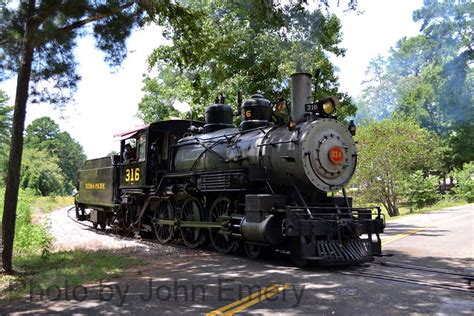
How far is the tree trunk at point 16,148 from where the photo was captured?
23.4 ft

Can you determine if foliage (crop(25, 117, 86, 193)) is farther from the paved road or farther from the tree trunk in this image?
the paved road

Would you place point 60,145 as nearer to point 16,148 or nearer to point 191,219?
point 191,219

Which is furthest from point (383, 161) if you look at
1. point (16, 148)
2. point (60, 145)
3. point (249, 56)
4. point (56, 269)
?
point (60, 145)

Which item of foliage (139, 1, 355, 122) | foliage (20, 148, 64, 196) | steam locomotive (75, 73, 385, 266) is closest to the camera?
steam locomotive (75, 73, 385, 266)

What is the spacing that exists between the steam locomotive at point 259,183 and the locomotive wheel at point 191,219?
0.03m

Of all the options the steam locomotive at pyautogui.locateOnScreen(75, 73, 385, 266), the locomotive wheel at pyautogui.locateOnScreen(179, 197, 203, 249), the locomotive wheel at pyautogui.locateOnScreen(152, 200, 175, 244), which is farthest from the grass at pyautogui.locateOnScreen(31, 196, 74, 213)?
the locomotive wheel at pyautogui.locateOnScreen(179, 197, 203, 249)

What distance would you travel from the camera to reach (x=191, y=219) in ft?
34.1

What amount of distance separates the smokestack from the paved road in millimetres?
2828

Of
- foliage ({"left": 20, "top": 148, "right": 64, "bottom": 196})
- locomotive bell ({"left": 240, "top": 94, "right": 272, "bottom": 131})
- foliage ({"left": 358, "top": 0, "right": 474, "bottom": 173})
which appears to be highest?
foliage ({"left": 358, "top": 0, "right": 474, "bottom": 173})

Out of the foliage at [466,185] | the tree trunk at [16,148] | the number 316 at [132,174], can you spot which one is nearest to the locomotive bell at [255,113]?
the number 316 at [132,174]

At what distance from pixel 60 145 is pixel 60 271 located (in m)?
85.7

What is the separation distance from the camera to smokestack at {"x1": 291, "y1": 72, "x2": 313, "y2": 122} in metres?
8.26

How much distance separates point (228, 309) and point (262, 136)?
4376mm

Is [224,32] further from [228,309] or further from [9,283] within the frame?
[228,309]
